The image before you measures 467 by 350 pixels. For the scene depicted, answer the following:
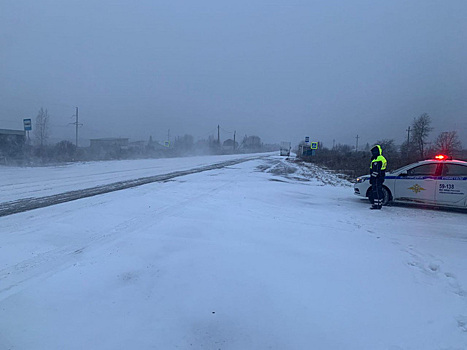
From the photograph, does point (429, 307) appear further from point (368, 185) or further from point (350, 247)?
point (368, 185)

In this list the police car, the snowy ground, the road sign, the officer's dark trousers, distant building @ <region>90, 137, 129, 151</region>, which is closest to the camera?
the snowy ground

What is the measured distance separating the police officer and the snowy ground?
1921mm

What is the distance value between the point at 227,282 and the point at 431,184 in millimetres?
8074

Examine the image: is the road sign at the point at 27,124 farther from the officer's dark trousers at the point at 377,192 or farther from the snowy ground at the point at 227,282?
the officer's dark trousers at the point at 377,192

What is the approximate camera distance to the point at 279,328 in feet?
10.1

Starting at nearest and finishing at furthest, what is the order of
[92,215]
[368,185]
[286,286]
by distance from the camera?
[286,286]
[92,215]
[368,185]

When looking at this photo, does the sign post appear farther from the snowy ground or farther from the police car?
the police car

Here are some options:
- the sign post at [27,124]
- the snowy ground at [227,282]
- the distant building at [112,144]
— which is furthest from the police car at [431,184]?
the distant building at [112,144]

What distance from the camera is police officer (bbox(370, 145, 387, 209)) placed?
9.30 m

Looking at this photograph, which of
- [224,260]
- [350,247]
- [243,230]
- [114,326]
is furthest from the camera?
[243,230]

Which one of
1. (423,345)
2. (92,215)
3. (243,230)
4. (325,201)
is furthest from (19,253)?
(325,201)

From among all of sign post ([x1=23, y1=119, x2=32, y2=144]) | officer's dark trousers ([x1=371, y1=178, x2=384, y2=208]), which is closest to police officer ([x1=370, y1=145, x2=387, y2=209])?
officer's dark trousers ([x1=371, y1=178, x2=384, y2=208])

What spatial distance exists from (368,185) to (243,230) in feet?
19.6

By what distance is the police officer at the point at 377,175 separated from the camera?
9.30 metres
